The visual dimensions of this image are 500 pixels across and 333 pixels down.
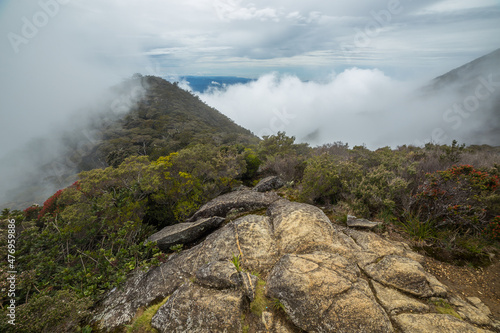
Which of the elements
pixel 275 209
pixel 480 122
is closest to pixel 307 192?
pixel 275 209

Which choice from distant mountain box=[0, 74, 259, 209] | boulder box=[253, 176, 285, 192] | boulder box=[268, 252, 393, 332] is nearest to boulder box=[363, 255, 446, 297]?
boulder box=[268, 252, 393, 332]

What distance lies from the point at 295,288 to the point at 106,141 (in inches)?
2008

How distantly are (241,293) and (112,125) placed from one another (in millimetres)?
66803

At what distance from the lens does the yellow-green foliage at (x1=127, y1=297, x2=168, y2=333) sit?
13.7 feet

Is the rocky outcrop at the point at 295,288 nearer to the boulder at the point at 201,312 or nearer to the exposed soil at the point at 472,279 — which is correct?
the boulder at the point at 201,312

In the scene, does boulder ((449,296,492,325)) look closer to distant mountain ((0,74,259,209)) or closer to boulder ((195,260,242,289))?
boulder ((195,260,242,289))

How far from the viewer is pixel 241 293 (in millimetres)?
4133

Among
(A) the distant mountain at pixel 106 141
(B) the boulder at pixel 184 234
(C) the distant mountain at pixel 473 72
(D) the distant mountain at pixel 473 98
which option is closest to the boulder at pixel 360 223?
(B) the boulder at pixel 184 234

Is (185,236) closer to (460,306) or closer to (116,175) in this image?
(116,175)

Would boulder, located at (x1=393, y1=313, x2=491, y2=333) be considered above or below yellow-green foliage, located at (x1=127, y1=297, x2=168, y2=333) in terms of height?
above

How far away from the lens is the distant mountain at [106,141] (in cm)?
3581

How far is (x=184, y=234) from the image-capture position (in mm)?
7043

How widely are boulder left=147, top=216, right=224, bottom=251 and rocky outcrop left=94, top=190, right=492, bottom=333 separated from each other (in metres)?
1.14

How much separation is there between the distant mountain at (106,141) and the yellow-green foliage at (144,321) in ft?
80.3
